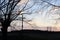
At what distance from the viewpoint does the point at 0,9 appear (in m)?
17.2

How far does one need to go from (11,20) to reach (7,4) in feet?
5.92
